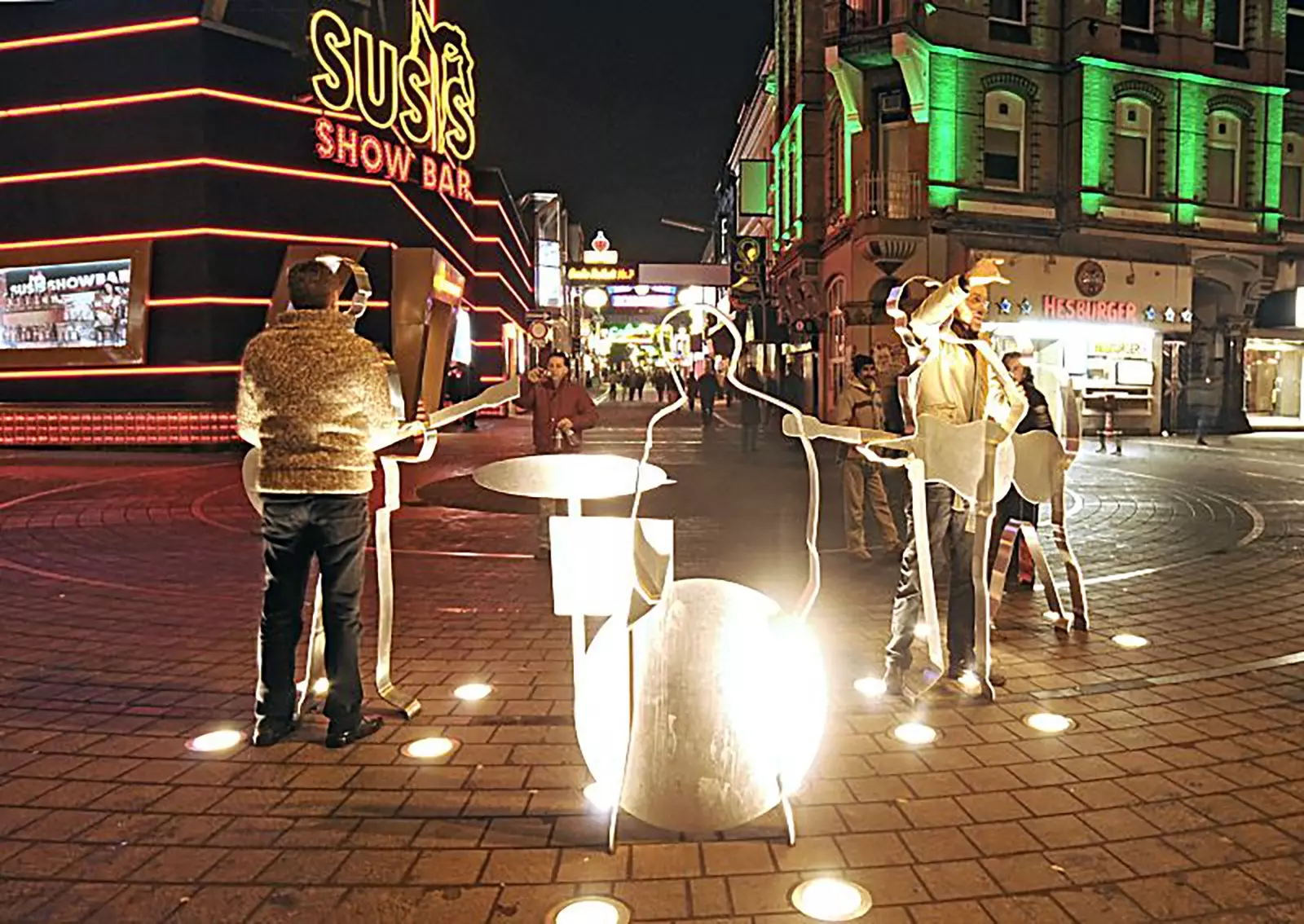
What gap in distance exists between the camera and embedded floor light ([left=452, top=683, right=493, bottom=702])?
4.97 meters

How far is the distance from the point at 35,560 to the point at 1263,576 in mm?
9972

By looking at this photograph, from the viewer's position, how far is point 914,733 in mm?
4480

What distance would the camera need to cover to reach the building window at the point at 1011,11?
23562mm

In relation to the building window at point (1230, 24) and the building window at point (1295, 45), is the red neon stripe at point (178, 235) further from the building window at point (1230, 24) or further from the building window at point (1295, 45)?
the building window at point (1295, 45)

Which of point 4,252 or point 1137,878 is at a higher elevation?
point 4,252

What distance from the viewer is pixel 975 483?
181 inches

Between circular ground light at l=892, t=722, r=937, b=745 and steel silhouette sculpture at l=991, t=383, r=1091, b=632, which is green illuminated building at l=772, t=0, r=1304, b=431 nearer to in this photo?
steel silhouette sculpture at l=991, t=383, r=1091, b=632

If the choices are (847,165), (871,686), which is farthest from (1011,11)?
(871,686)

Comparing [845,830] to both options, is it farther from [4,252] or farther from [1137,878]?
[4,252]

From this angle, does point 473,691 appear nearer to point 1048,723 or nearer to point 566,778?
point 566,778

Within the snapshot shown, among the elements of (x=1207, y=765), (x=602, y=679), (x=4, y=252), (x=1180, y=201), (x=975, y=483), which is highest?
(x=1180, y=201)

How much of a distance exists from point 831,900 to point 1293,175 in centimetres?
3024

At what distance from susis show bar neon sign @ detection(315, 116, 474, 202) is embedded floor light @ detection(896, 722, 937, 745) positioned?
60.7 ft

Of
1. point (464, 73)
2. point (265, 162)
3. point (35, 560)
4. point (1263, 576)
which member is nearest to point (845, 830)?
point (1263, 576)
